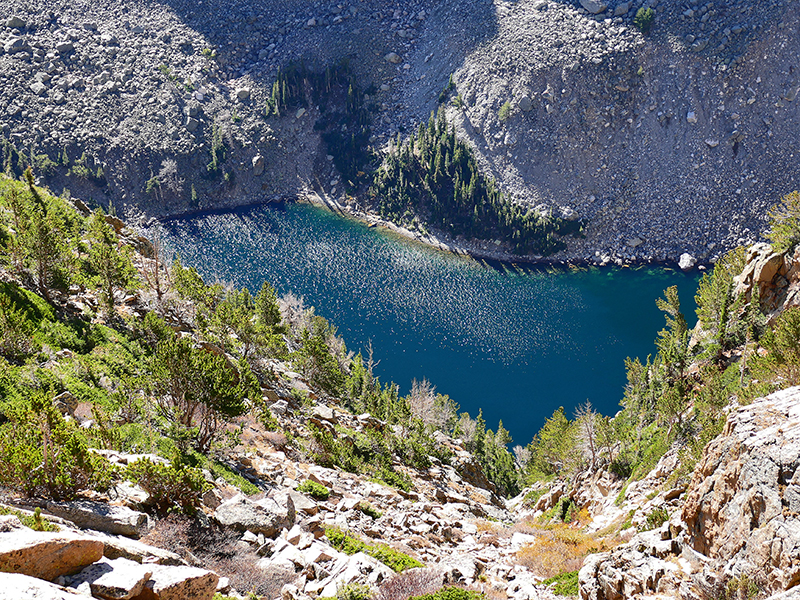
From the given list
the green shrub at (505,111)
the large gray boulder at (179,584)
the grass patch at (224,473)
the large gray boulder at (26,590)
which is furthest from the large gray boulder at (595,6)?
Answer: the large gray boulder at (26,590)

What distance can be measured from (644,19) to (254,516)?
12251 cm

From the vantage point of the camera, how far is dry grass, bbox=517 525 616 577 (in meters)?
22.3

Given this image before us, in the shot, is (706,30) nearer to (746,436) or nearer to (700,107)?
(700,107)

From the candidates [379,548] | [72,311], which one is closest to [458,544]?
[379,548]

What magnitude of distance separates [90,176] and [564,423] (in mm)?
116793

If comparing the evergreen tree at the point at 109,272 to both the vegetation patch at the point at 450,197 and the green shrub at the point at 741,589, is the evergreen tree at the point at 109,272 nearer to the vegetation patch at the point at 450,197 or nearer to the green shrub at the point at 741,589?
the green shrub at the point at 741,589

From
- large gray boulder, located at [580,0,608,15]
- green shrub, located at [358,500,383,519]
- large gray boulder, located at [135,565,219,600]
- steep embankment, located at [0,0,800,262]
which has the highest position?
large gray boulder, located at [580,0,608,15]

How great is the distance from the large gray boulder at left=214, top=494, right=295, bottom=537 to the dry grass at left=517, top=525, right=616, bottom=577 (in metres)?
10.6

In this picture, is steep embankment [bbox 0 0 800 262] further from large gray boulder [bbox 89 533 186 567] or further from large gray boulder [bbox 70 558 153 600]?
large gray boulder [bbox 70 558 153 600]

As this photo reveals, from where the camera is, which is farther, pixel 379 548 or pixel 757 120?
pixel 757 120

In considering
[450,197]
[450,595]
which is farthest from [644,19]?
[450,595]

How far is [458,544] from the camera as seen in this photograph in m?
28.5

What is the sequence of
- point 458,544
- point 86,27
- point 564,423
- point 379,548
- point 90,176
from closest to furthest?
point 379,548 < point 458,544 < point 564,423 < point 90,176 < point 86,27

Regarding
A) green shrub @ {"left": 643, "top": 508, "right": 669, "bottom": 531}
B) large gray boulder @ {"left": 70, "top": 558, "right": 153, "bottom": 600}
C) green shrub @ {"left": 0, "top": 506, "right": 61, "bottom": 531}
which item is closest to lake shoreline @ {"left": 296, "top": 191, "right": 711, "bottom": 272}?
green shrub @ {"left": 643, "top": 508, "right": 669, "bottom": 531}
